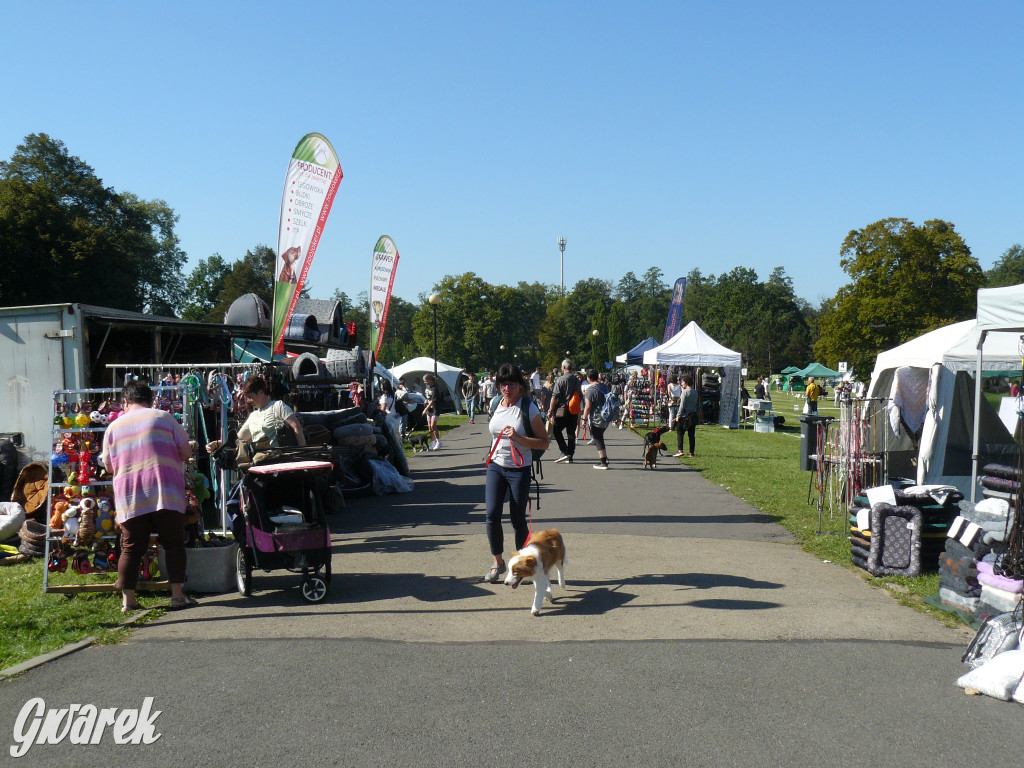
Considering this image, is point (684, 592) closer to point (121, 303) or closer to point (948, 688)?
point (948, 688)

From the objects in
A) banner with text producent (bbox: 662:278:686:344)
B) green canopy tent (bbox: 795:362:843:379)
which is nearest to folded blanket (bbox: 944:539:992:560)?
banner with text producent (bbox: 662:278:686:344)

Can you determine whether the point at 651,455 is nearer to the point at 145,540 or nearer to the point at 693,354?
the point at 145,540

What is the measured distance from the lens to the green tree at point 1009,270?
388 feet

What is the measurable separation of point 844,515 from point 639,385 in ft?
71.3

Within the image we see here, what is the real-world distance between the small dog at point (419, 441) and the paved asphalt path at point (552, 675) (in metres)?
11.9

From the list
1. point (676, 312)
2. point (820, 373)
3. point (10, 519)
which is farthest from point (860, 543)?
point (820, 373)

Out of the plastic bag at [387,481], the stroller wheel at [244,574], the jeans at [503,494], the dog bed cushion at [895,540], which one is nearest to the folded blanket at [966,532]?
the dog bed cushion at [895,540]

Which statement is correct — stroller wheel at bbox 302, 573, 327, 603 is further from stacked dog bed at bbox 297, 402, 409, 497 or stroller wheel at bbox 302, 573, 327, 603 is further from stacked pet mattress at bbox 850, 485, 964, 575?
stacked dog bed at bbox 297, 402, 409, 497

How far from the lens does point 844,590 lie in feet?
21.4

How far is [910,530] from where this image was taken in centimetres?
689

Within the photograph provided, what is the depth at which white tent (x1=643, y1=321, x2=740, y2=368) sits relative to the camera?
26.0m

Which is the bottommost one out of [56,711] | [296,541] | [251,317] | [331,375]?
→ [56,711]

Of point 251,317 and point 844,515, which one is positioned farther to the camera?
point 251,317

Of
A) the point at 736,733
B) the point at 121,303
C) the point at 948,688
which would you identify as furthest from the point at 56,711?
the point at 121,303
